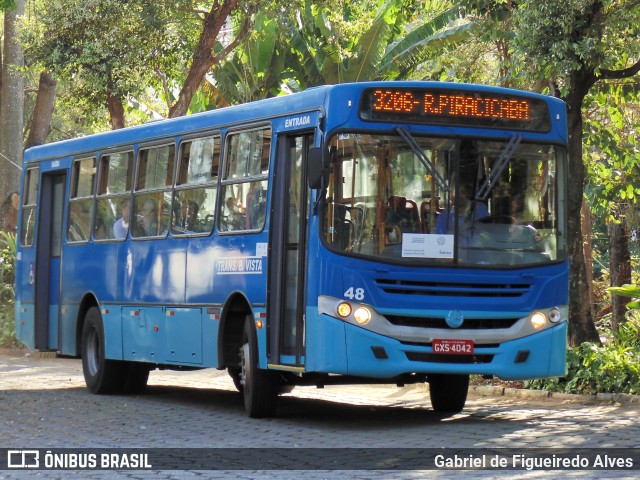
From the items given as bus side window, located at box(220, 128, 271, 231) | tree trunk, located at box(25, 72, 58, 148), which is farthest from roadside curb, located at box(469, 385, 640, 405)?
tree trunk, located at box(25, 72, 58, 148)

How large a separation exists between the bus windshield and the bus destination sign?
0.59 feet

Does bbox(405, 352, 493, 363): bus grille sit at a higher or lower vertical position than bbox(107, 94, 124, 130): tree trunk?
lower

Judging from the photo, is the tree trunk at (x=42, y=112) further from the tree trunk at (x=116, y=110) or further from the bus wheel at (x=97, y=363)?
the bus wheel at (x=97, y=363)

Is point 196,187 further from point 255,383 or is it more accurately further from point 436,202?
point 436,202

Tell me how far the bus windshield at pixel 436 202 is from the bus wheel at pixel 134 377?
19.6ft

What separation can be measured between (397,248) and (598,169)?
466 inches

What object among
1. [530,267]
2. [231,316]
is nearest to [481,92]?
[530,267]

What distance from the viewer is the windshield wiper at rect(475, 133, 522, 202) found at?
13164 millimetres

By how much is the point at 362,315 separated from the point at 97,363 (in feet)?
20.5

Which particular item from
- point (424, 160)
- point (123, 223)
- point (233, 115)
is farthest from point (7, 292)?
point (424, 160)

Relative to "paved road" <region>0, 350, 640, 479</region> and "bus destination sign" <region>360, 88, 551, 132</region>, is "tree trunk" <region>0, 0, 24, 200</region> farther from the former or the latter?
"bus destination sign" <region>360, 88, 551, 132</region>

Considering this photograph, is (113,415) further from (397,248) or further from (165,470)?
(165,470)

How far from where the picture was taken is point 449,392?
14.8m

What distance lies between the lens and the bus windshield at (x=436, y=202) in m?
12.9
